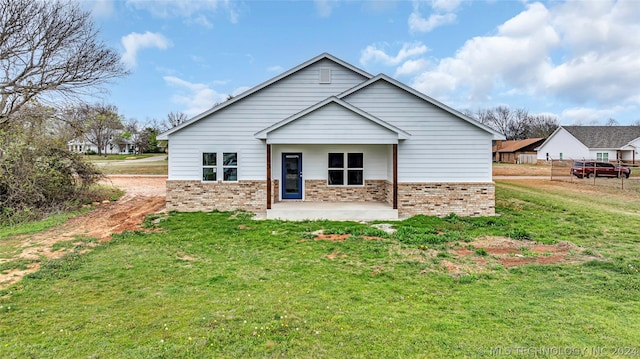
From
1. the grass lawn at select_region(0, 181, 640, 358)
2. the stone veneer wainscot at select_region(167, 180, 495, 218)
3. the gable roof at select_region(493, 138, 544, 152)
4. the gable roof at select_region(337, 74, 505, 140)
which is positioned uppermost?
the gable roof at select_region(493, 138, 544, 152)

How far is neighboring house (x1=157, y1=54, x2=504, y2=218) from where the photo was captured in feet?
38.0

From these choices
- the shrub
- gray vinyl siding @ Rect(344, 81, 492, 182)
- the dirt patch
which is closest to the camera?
the dirt patch

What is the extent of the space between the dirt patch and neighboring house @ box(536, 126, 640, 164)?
4784 centimetres

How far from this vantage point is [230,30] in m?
19.5

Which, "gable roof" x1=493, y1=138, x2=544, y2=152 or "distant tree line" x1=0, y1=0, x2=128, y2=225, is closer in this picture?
"distant tree line" x1=0, y1=0, x2=128, y2=225

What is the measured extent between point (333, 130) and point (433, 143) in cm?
381

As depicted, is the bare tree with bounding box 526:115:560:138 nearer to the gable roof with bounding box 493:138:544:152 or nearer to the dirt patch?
the gable roof with bounding box 493:138:544:152

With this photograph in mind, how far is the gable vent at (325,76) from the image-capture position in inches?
539

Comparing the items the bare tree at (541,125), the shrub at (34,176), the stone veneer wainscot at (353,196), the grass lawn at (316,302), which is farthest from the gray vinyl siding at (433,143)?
the bare tree at (541,125)

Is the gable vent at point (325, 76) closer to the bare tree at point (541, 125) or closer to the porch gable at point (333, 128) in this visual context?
the porch gable at point (333, 128)

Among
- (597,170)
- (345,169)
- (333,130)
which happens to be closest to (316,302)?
(333,130)

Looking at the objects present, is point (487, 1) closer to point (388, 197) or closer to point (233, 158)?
point (388, 197)

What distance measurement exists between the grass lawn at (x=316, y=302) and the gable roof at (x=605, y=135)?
4892cm

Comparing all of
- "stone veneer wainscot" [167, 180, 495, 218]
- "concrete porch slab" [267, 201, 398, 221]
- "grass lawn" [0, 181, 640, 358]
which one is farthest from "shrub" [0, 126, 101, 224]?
"concrete porch slab" [267, 201, 398, 221]
